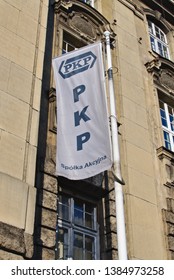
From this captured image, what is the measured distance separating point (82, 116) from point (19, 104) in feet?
4.80

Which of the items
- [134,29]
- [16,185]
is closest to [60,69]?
[16,185]

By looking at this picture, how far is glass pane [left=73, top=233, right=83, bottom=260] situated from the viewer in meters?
9.13

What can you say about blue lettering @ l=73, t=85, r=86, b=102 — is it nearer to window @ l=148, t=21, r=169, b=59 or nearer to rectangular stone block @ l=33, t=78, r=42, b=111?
rectangular stone block @ l=33, t=78, r=42, b=111

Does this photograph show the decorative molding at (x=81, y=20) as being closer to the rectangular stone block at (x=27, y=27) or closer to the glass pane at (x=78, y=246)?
the rectangular stone block at (x=27, y=27)

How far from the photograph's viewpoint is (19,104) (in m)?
8.68

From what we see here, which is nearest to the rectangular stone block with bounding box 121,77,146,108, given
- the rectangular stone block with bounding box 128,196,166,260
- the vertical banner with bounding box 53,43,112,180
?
the rectangular stone block with bounding box 128,196,166,260

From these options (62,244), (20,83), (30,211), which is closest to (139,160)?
(62,244)

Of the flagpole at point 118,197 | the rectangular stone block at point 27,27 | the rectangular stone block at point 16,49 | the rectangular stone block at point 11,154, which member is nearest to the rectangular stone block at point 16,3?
the rectangular stone block at point 27,27

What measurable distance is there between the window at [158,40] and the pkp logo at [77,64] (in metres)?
8.80

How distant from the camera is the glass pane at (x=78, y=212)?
9.71m

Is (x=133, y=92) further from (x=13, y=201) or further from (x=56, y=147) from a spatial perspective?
(x=13, y=201)

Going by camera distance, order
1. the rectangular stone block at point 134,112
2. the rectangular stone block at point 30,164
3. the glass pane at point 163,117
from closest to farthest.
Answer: the rectangular stone block at point 30,164
the rectangular stone block at point 134,112
the glass pane at point 163,117

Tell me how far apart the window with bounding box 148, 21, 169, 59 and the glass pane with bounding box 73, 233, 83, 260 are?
32.2 ft

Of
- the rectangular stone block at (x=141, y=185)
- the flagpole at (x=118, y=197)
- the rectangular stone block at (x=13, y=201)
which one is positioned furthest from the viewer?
the rectangular stone block at (x=141, y=185)
